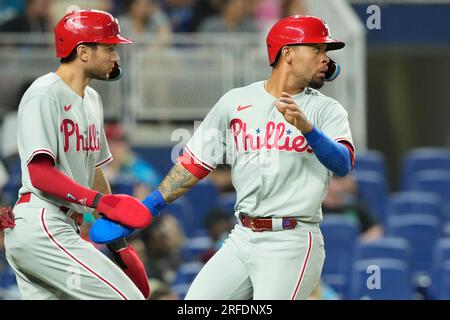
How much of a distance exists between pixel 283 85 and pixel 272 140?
0.85 feet

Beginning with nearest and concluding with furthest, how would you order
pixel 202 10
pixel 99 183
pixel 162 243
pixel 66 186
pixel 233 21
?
pixel 66 186, pixel 99 183, pixel 162 243, pixel 233 21, pixel 202 10

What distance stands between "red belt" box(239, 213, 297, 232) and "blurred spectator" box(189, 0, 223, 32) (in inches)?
253

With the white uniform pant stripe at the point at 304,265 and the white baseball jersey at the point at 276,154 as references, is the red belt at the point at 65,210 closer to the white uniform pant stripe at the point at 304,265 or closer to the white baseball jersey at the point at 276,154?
the white baseball jersey at the point at 276,154

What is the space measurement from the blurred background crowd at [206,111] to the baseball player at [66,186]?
95.5 inches

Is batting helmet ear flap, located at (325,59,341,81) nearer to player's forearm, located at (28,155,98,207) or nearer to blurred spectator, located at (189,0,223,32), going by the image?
player's forearm, located at (28,155,98,207)

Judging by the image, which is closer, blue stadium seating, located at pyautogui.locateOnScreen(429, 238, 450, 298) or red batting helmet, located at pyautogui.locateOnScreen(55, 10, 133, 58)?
red batting helmet, located at pyautogui.locateOnScreen(55, 10, 133, 58)

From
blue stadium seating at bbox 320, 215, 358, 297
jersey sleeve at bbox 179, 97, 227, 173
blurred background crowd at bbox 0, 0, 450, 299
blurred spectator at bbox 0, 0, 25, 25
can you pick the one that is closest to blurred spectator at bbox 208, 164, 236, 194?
blurred background crowd at bbox 0, 0, 450, 299

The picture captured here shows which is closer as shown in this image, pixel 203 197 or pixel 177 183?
pixel 177 183

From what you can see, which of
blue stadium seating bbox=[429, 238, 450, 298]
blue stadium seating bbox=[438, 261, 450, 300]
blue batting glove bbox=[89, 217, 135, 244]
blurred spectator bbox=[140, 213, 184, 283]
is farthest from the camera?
blurred spectator bbox=[140, 213, 184, 283]

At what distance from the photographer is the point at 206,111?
38.1 ft

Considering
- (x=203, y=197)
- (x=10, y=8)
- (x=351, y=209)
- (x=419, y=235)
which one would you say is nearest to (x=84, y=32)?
(x=419, y=235)

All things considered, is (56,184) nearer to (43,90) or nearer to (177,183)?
(43,90)

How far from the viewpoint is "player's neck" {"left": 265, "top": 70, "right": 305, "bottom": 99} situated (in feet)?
20.4
